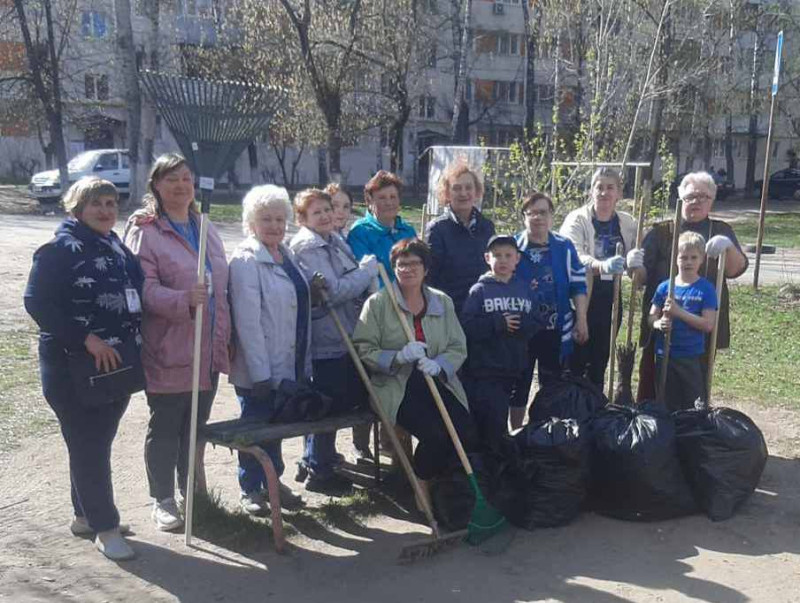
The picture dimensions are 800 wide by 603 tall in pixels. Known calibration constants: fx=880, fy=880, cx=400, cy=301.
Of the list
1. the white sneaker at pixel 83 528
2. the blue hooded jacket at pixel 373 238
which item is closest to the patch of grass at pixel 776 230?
the blue hooded jacket at pixel 373 238

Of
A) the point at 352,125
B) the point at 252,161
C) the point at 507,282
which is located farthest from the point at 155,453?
the point at 252,161

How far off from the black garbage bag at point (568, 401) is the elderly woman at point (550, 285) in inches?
6.0

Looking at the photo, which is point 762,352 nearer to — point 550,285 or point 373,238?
point 550,285

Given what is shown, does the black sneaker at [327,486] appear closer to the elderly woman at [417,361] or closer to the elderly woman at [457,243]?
the elderly woman at [417,361]

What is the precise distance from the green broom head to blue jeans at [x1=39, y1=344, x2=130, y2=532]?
5.61 feet

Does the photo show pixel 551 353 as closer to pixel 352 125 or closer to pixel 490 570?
pixel 490 570

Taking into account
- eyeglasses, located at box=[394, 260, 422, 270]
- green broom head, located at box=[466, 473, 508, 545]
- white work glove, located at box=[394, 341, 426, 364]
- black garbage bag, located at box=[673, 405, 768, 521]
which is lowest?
green broom head, located at box=[466, 473, 508, 545]

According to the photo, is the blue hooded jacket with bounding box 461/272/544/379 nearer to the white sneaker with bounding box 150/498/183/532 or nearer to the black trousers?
the black trousers

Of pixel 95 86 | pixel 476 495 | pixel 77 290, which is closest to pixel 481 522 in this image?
pixel 476 495

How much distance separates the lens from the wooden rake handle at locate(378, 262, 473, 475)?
4422 millimetres

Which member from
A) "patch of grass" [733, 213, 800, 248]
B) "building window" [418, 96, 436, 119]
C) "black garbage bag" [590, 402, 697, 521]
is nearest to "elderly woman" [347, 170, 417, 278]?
"black garbage bag" [590, 402, 697, 521]

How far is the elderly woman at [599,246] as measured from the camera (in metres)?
5.39

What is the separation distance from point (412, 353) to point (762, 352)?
18.4ft

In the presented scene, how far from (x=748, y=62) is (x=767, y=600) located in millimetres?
35920
